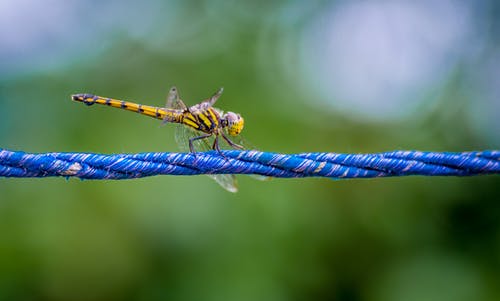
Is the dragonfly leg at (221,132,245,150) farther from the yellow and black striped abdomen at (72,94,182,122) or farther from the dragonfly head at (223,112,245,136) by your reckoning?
the yellow and black striped abdomen at (72,94,182,122)

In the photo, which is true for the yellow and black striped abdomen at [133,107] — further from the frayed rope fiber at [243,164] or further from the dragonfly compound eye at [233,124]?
the frayed rope fiber at [243,164]

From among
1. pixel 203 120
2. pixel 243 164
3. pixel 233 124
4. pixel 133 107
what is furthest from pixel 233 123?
pixel 243 164

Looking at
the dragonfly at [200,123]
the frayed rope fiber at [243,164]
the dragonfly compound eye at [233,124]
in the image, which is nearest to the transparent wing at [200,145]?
the dragonfly at [200,123]

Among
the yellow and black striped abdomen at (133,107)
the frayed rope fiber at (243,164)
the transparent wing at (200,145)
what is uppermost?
the yellow and black striped abdomen at (133,107)

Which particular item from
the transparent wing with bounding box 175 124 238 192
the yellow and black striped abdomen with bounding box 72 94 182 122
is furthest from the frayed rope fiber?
the yellow and black striped abdomen with bounding box 72 94 182 122

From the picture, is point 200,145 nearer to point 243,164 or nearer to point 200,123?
point 200,123

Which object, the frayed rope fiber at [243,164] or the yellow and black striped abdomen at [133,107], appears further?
the yellow and black striped abdomen at [133,107]
